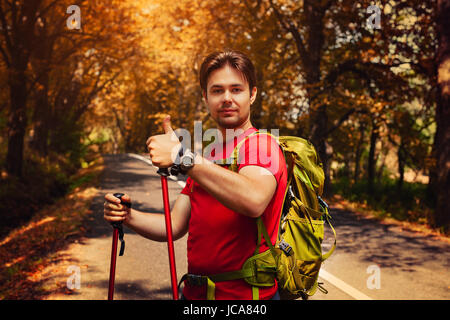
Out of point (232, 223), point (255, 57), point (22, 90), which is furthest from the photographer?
point (255, 57)

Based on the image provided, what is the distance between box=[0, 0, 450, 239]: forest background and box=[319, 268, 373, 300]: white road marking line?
478cm

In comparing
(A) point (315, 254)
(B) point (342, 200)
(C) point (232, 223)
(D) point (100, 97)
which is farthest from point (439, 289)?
(D) point (100, 97)

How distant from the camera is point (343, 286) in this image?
18.0 feet

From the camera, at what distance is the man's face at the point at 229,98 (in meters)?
1.87

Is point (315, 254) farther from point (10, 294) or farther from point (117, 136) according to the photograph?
point (117, 136)

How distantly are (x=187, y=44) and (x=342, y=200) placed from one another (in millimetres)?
11430

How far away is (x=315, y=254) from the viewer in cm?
220

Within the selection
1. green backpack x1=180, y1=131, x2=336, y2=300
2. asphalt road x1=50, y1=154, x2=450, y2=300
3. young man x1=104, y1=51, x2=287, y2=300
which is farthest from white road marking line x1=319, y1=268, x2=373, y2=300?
young man x1=104, y1=51, x2=287, y2=300

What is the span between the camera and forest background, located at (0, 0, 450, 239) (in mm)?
11797

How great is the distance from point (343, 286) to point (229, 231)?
4.31m

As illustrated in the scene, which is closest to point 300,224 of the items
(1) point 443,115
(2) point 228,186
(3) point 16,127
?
(2) point 228,186

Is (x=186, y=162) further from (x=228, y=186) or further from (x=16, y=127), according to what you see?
(x=16, y=127)

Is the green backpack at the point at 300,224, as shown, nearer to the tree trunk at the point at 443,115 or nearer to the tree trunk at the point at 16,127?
the tree trunk at the point at 443,115

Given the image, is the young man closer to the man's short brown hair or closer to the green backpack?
the man's short brown hair
